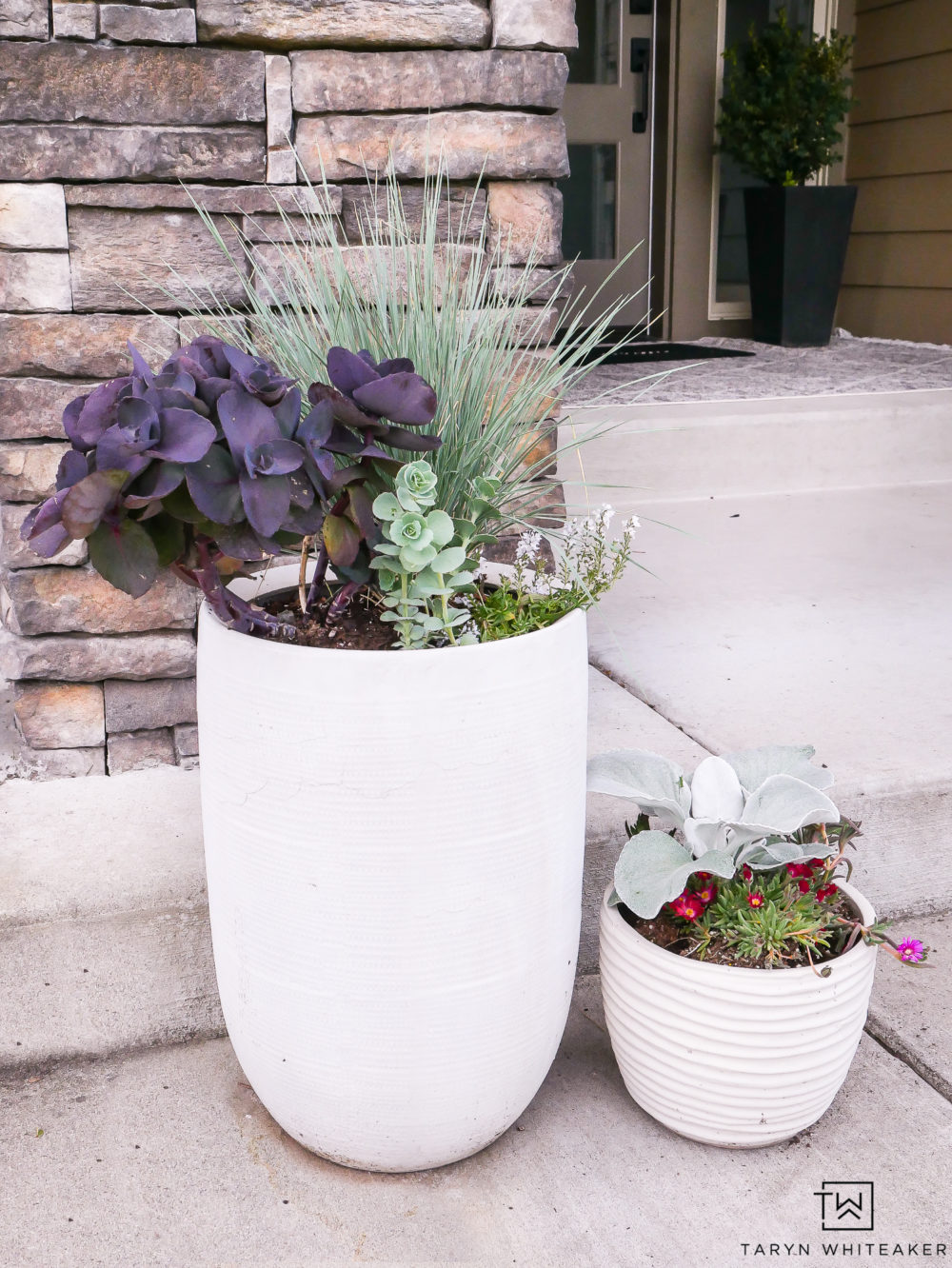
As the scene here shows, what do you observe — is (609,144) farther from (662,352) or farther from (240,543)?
(240,543)

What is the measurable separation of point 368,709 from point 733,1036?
1.68 feet

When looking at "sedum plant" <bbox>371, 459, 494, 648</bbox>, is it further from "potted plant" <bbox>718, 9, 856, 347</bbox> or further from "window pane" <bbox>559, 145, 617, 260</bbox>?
"window pane" <bbox>559, 145, 617, 260</bbox>

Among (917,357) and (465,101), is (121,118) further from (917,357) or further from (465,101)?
(917,357)

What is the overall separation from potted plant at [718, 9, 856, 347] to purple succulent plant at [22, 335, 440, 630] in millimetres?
4171

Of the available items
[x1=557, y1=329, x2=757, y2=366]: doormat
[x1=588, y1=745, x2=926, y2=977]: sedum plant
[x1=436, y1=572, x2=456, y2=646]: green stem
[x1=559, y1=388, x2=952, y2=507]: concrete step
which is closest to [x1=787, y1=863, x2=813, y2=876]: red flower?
[x1=588, y1=745, x2=926, y2=977]: sedum plant

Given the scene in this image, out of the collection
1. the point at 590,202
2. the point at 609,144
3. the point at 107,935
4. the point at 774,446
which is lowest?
the point at 107,935

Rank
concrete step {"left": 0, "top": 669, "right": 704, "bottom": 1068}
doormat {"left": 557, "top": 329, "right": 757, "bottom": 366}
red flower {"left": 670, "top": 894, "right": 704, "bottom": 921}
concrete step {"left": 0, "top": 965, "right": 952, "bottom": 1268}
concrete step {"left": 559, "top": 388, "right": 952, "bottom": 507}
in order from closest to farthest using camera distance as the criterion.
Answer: concrete step {"left": 0, "top": 965, "right": 952, "bottom": 1268} < red flower {"left": 670, "top": 894, "right": 704, "bottom": 921} < concrete step {"left": 0, "top": 669, "right": 704, "bottom": 1068} < concrete step {"left": 559, "top": 388, "right": 952, "bottom": 507} < doormat {"left": 557, "top": 329, "right": 757, "bottom": 366}

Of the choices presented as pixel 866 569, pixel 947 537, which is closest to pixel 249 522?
pixel 866 569

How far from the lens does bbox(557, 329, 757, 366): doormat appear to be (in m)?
4.49

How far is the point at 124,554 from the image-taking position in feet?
3.16

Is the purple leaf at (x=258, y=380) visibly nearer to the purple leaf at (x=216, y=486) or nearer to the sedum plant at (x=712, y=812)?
the purple leaf at (x=216, y=486)

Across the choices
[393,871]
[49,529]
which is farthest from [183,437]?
[393,871]

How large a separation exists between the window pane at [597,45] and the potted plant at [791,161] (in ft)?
1.70

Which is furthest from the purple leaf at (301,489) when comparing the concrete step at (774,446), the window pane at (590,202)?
the window pane at (590,202)
